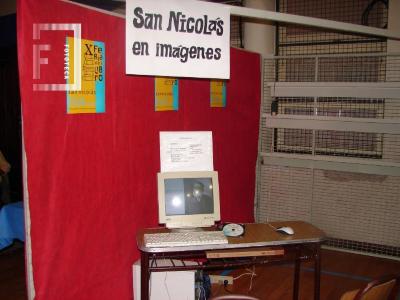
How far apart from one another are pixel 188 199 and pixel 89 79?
102 centimetres

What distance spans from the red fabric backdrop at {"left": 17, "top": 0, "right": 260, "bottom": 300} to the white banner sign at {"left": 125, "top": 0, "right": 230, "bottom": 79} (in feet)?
1.17

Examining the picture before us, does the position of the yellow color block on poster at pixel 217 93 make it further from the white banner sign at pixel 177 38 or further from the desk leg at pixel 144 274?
the desk leg at pixel 144 274

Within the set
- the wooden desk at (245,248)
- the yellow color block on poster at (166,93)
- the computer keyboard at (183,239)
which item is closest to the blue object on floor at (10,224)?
the wooden desk at (245,248)

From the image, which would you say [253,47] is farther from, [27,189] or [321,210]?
[27,189]

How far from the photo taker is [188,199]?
281cm

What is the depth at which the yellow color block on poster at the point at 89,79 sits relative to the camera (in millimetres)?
2385

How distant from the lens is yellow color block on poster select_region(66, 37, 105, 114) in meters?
2.38

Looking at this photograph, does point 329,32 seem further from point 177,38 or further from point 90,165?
point 90,165

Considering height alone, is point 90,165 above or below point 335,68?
below

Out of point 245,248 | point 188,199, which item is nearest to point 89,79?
point 188,199

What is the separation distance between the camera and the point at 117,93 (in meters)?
2.75

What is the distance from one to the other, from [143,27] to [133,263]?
1.64 m

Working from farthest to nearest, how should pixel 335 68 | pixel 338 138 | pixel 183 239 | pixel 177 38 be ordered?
pixel 335 68, pixel 338 138, pixel 183 239, pixel 177 38

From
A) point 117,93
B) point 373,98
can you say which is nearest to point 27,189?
point 117,93
